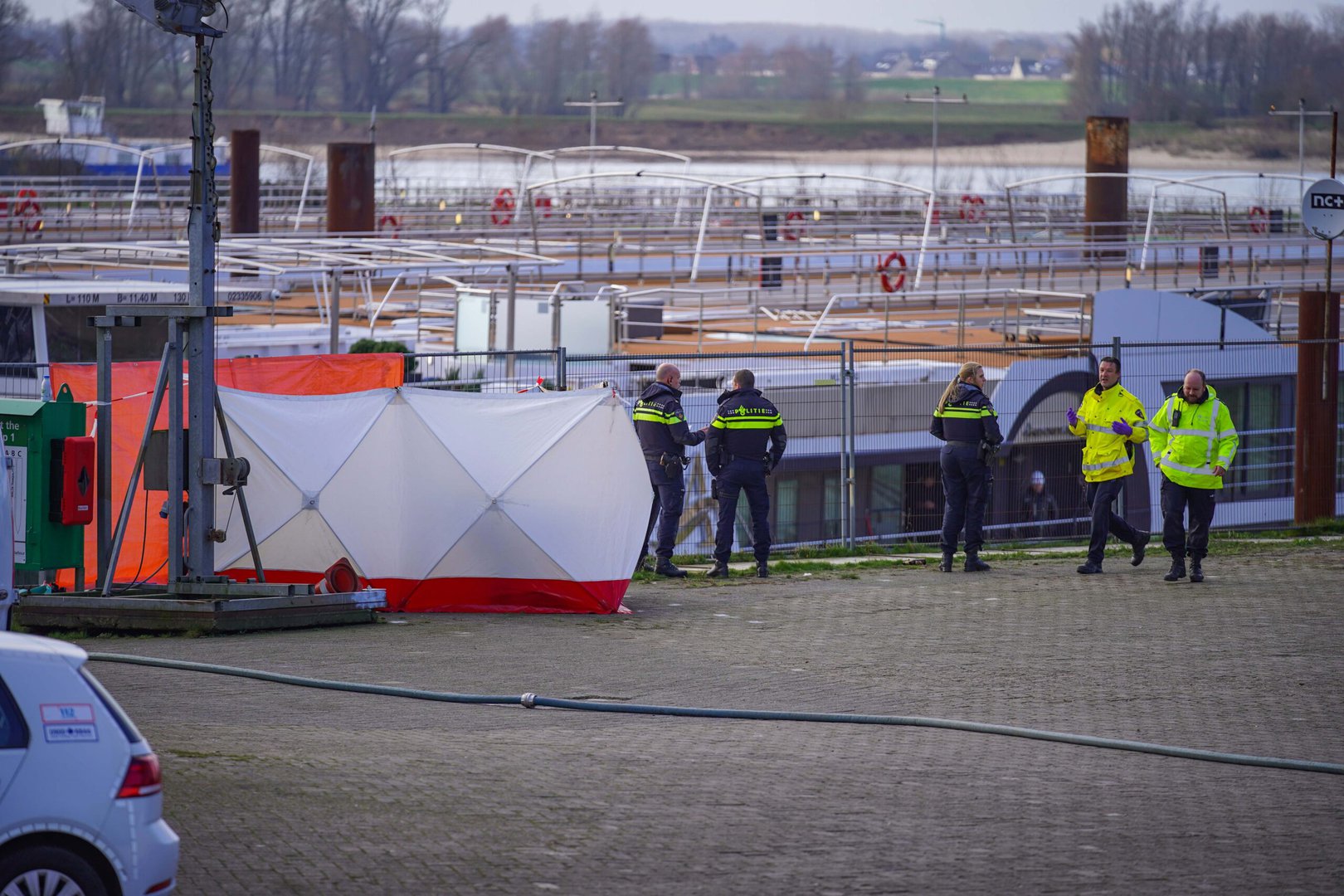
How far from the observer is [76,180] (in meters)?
49.5

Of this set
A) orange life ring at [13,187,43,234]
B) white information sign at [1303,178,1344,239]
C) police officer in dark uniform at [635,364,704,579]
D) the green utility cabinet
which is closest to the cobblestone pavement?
the green utility cabinet

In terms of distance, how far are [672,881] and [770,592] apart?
25.1 feet

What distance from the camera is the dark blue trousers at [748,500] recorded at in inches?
545

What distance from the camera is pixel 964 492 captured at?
47.3 ft

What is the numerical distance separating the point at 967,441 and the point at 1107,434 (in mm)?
1151

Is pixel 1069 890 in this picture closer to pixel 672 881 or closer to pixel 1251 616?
pixel 672 881

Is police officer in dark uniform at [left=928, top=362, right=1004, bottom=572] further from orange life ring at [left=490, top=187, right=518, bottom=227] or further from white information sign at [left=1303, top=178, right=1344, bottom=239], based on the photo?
orange life ring at [left=490, top=187, right=518, bottom=227]

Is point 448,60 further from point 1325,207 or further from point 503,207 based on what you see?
point 1325,207

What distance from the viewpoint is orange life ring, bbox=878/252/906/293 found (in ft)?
94.7

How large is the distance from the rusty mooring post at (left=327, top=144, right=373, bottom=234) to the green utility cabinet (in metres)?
24.4

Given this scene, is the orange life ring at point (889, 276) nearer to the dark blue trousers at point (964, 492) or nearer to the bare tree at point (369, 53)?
the dark blue trousers at point (964, 492)

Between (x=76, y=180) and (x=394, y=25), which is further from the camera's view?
(x=394, y=25)

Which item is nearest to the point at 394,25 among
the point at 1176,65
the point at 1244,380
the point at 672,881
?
the point at 1176,65

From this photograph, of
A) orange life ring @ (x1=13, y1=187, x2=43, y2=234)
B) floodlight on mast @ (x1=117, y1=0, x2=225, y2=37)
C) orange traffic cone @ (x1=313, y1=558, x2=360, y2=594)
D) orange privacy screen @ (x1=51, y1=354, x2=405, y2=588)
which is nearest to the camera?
floodlight on mast @ (x1=117, y1=0, x2=225, y2=37)
